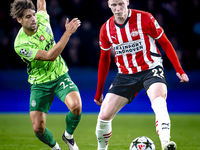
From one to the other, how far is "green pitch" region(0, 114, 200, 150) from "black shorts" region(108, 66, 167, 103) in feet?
4.34

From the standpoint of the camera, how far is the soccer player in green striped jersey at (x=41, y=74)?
464 cm

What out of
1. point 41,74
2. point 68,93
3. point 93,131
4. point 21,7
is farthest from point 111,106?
point 93,131

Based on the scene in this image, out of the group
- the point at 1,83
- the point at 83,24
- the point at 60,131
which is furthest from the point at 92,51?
the point at 60,131

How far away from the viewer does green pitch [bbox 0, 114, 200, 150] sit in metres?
5.52

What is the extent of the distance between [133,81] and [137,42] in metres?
0.50

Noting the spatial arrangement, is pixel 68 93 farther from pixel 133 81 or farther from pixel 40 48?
pixel 133 81

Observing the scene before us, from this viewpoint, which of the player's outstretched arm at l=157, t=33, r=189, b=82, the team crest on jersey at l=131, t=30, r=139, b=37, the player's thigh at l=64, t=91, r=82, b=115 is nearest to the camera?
the player's outstretched arm at l=157, t=33, r=189, b=82

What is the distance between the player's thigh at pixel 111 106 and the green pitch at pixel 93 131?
4.13 feet

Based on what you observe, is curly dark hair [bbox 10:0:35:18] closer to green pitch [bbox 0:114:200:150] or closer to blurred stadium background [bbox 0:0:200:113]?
green pitch [bbox 0:114:200:150]

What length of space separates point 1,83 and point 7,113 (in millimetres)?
1938

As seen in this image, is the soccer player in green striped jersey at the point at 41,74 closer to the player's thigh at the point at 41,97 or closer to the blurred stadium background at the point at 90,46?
Answer: the player's thigh at the point at 41,97

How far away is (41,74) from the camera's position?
15.9 ft

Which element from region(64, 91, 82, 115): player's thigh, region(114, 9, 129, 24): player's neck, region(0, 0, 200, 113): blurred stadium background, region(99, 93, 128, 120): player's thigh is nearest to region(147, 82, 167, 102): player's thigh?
region(99, 93, 128, 120): player's thigh

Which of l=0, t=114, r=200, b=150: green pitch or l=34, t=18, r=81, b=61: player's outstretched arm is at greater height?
l=34, t=18, r=81, b=61: player's outstretched arm
